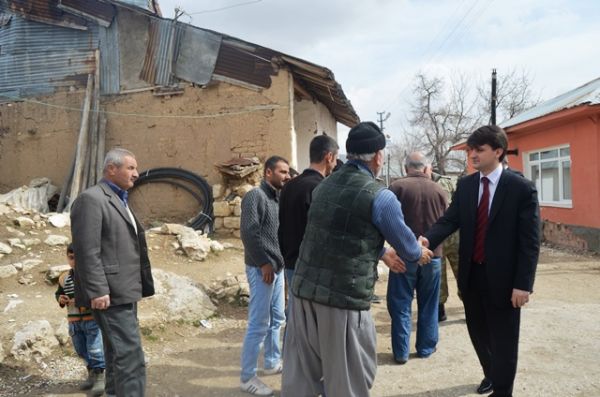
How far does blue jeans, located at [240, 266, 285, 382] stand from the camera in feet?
11.6

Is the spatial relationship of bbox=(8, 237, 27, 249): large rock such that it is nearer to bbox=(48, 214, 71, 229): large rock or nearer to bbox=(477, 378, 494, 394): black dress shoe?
bbox=(48, 214, 71, 229): large rock

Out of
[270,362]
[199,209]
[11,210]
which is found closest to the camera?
[270,362]

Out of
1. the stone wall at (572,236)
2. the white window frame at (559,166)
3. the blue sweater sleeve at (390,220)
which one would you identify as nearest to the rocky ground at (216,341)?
the blue sweater sleeve at (390,220)

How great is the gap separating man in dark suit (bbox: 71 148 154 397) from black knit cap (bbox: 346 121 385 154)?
157 centimetres

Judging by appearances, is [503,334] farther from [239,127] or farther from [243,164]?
[239,127]

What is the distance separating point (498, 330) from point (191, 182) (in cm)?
807

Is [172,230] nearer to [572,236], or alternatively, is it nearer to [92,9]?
[92,9]

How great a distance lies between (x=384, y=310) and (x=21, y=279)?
177 inches

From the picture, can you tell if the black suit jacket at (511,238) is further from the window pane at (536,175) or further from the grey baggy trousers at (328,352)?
the window pane at (536,175)

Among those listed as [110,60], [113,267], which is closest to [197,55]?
[110,60]

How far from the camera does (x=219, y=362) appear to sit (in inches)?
165

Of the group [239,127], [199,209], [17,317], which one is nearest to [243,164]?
[239,127]

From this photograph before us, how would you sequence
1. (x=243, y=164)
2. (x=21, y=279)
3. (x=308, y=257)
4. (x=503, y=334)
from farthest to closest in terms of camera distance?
(x=243, y=164)
(x=21, y=279)
(x=503, y=334)
(x=308, y=257)

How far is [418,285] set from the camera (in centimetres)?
421
